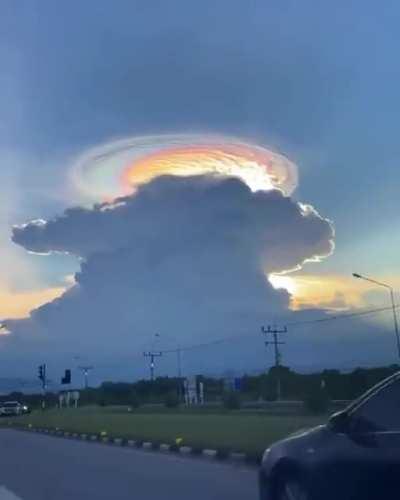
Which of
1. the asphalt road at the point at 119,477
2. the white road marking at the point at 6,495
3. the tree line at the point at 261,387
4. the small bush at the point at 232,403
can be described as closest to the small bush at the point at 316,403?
the tree line at the point at 261,387

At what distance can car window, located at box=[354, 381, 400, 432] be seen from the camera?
22.8 feet

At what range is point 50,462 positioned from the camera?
1947 centimetres

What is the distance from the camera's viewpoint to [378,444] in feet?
22.6

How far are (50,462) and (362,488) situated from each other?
13.6 metres

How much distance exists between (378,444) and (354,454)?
0.91ft

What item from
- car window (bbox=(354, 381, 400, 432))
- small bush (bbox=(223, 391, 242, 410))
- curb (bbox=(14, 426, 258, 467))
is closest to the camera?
car window (bbox=(354, 381, 400, 432))

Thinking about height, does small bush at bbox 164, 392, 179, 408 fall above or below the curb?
above

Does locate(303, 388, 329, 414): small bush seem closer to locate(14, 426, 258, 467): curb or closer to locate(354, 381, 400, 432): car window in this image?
locate(14, 426, 258, 467): curb

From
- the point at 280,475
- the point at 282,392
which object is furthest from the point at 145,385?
the point at 280,475

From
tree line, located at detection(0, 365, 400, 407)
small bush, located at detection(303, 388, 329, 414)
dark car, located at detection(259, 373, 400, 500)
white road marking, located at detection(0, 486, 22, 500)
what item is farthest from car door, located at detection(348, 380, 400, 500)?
tree line, located at detection(0, 365, 400, 407)

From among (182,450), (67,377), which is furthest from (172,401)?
(182,450)

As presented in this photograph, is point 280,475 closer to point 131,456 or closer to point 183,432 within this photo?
point 131,456

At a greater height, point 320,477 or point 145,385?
point 145,385

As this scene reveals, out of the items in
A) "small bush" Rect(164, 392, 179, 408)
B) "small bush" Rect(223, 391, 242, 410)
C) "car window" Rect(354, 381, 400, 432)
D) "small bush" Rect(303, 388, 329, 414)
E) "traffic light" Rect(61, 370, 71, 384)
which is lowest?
"car window" Rect(354, 381, 400, 432)
